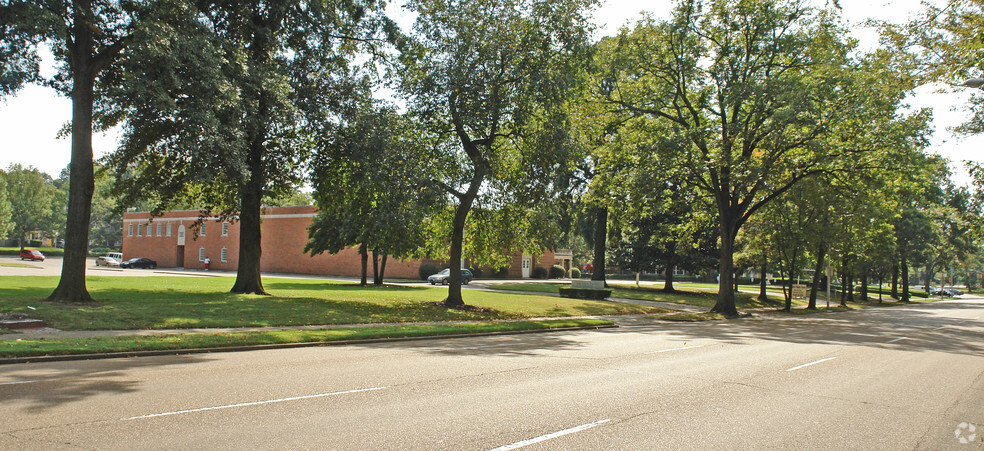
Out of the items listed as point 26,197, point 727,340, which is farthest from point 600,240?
point 26,197

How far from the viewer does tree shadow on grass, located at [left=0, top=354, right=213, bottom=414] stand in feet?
23.7

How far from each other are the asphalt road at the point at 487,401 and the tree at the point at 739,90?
15.1 m

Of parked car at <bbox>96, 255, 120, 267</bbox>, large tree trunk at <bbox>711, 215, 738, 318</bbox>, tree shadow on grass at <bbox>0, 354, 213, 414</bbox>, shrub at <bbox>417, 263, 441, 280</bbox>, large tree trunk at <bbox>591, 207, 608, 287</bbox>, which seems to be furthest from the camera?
parked car at <bbox>96, 255, 120, 267</bbox>

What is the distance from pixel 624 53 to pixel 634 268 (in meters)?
22.4

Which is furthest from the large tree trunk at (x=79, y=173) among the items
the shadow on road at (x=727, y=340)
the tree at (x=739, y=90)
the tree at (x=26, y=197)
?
the tree at (x=26, y=197)

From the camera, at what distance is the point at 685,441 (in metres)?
6.04

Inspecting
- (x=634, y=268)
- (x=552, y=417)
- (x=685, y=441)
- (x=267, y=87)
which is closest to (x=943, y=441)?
(x=685, y=441)

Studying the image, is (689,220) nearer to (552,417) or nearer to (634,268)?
(634,268)

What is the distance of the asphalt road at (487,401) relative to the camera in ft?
19.5

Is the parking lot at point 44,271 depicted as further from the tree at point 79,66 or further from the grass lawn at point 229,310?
the tree at point 79,66

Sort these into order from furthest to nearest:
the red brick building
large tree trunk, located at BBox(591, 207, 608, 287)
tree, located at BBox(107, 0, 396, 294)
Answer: the red brick building < large tree trunk, located at BBox(591, 207, 608, 287) < tree, located at BBox(107, 0, 396, 294)

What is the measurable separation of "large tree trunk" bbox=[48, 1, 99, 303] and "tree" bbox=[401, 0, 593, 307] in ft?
34.2

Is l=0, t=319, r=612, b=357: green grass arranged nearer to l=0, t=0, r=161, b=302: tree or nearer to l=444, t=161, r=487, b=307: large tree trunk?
l=444, t=161, r=487, b=307: large tree trunk

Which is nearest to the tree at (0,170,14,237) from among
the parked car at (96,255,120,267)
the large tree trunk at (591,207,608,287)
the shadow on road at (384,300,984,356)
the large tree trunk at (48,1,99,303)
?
the parked car at (96,255,120,267)
